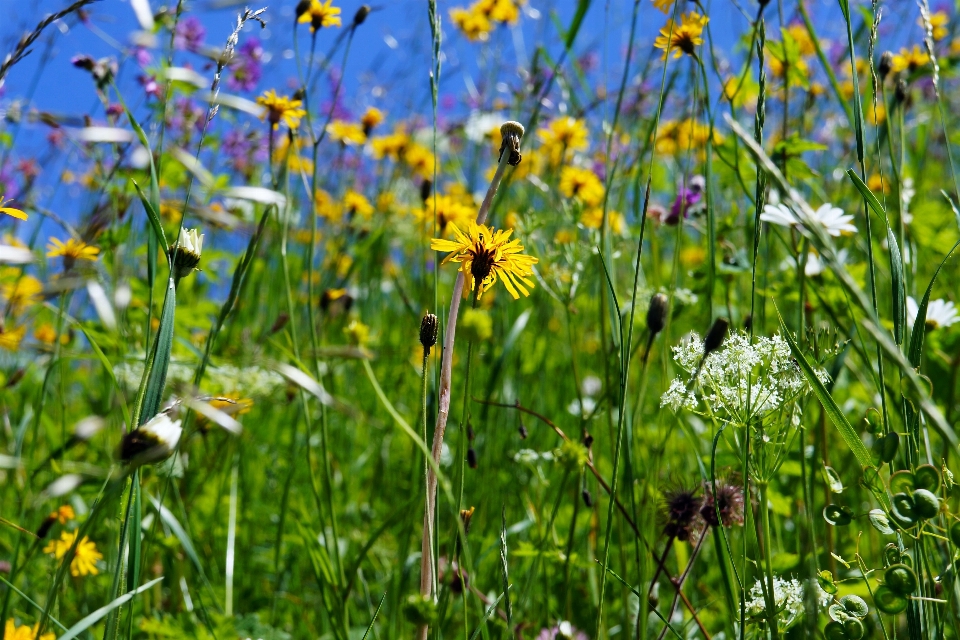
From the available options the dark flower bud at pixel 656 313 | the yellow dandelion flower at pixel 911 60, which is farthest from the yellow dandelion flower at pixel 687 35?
the yellow dandelion flower at pixel 911 60

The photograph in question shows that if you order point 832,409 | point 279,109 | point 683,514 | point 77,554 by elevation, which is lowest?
point 77,554

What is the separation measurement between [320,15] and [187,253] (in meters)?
0.79

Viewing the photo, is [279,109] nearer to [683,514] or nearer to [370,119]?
[683,514]

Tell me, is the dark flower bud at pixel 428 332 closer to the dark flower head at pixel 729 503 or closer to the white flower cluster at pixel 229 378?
the dark flower head at pixel 729 503

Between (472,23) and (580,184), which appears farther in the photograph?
(472,23)

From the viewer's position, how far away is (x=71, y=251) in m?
1.35

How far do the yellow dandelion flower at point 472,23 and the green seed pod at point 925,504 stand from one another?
2.22 metres

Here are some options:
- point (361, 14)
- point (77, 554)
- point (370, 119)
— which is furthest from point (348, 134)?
point (77, 554)

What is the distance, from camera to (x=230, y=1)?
0.61 m

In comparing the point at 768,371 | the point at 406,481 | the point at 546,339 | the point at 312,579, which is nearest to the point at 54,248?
the point at 312,579

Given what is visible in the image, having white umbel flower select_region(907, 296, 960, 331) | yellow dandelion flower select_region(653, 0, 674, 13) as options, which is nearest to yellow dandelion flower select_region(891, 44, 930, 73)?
white umbel flower select_region(907, 296, 960, 331)

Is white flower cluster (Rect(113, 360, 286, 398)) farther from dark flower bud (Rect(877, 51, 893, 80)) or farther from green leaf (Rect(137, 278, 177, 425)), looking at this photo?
dark flower bud (Rect(877, 51, 893, 80))

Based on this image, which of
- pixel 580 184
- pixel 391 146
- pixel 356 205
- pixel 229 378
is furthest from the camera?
pixel 391 146

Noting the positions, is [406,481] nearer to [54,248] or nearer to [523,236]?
[523,236]
